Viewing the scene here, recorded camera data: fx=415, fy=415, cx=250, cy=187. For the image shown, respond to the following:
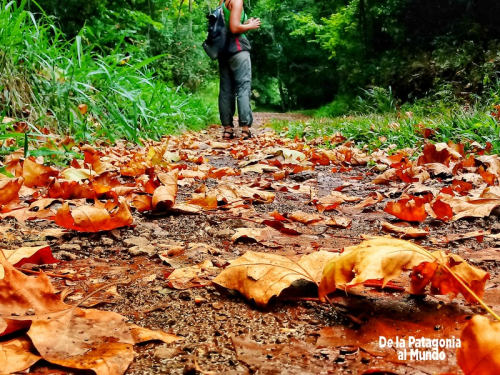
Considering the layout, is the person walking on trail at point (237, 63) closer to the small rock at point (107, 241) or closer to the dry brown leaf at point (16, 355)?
the small rock at point (107, 241)

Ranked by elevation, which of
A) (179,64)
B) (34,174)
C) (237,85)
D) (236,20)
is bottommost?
(34,174)

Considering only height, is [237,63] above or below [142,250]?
above

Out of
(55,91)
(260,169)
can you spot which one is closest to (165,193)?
(260,169)

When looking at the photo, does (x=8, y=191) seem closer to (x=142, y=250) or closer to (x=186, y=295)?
(x=142, y=250)

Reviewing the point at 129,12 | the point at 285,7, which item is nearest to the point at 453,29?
the point at 129,12

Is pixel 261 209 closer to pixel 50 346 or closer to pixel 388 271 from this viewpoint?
pixel 388 271

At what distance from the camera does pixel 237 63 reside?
6.26 metres

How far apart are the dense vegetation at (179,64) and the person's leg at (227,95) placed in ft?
2.17

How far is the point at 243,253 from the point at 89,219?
0.49 meters

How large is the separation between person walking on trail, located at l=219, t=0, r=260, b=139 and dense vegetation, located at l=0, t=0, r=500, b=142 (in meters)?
0.90

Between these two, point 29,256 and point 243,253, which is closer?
point 29,256

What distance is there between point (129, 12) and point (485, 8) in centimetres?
758

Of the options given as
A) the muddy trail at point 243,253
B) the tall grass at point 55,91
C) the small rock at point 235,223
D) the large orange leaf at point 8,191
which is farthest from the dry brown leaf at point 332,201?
the tall grass at point 55,91

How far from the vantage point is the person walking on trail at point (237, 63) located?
5918 millimetres
